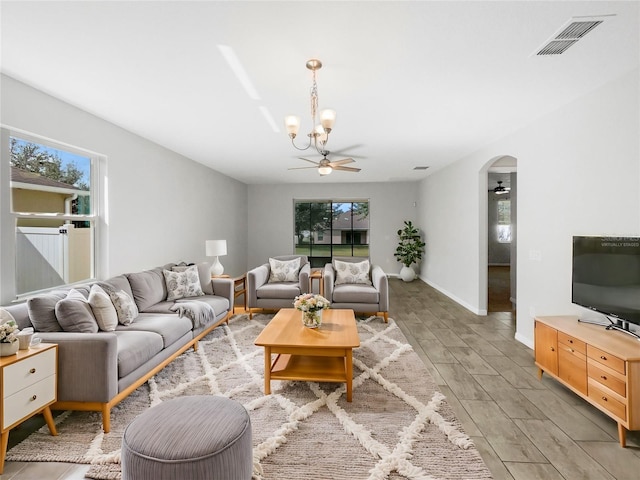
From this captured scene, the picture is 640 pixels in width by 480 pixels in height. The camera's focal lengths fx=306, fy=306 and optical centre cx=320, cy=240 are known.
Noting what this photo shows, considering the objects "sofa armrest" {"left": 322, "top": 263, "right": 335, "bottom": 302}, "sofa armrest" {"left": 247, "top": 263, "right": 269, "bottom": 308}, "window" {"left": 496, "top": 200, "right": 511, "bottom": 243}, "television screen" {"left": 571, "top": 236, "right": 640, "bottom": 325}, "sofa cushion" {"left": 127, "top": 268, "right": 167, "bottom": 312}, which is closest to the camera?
"television screen" {"left": 571, "top": 236, "right": 640, "bottom": 325}

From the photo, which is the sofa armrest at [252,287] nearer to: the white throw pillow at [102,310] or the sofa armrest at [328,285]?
the sofa armrest at [328,285]

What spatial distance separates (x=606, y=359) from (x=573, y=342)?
300 millimetres

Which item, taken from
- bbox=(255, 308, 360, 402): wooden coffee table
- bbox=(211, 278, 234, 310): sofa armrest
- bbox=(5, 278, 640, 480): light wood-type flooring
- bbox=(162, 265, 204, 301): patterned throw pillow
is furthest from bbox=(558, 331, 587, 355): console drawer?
bbox=(162, 265, 204, 301): patterned throw pillow

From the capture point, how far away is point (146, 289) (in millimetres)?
3609

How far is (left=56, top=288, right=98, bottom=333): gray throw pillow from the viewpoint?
2398mm

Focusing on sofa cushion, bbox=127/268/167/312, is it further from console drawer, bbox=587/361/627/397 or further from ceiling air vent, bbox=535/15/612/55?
ceiling air vent, bbox=535/15/612/55

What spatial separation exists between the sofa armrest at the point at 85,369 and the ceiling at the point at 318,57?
208cm

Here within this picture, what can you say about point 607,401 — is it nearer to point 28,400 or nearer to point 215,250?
point 28,400

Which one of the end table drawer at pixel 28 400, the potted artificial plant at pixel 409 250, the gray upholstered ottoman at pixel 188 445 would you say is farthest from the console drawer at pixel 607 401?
the potted artificial plant at pixel 409 250

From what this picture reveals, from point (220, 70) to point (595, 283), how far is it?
140 inches

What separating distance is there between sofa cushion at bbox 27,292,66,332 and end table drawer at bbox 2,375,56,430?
0.50 meters

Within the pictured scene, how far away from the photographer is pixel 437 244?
691 centimetres

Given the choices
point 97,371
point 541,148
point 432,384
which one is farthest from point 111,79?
point 541,148

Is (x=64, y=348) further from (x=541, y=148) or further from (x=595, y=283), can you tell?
(x=541, y=148)
